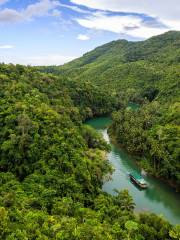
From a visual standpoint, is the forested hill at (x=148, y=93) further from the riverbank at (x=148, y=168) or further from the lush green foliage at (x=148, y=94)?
the riverbank at (x=148, y=168)

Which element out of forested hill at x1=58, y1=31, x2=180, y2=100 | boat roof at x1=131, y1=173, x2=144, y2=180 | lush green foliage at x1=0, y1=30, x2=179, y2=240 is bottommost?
boat roof at x1=131, y1=173, x2=144, y2=180

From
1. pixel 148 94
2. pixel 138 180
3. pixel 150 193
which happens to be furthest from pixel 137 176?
pixel 148 94

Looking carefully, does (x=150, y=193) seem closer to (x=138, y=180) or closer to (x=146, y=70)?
(x=138, y=180)

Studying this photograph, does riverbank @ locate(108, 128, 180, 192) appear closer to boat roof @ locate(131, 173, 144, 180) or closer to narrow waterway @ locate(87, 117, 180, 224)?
narrow waterway @ locate(87, 117, 180, 224)

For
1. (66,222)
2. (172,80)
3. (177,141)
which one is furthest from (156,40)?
(66,222)

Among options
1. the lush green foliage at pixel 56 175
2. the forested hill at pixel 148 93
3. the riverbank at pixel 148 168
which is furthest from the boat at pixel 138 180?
the lush green foliage at pixel 56 175

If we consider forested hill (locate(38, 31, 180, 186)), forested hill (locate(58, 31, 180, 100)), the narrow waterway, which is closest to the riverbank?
forested hill (locate(38, 31, 180, 186))
